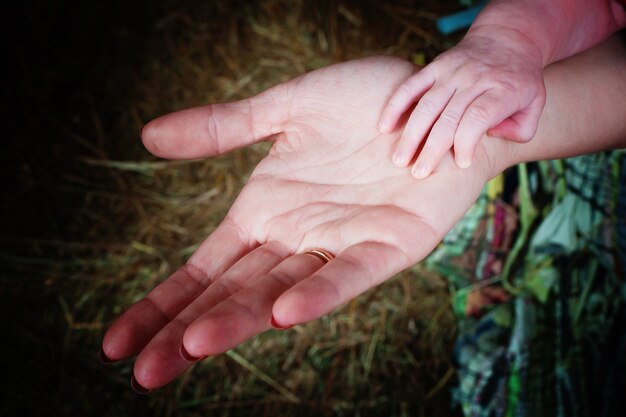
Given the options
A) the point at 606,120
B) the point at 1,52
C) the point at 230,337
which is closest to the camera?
the point at 230,337

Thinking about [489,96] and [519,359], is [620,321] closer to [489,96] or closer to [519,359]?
[519,359]

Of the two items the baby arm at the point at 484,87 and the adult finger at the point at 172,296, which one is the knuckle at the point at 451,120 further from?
the adult finger at the point at 172,296

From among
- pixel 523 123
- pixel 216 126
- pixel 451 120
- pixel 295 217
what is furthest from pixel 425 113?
pixel 216 126

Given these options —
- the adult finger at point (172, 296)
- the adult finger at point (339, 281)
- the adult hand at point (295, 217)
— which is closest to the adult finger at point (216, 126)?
the adult hand at point (295, 217)

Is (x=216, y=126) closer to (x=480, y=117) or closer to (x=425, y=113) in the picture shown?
(x=425, y=113)

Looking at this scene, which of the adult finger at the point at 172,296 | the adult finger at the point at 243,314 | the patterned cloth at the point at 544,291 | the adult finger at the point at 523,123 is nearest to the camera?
the adult finger at the point at 243,314

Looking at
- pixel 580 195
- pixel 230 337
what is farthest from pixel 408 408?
pixel 230 337
